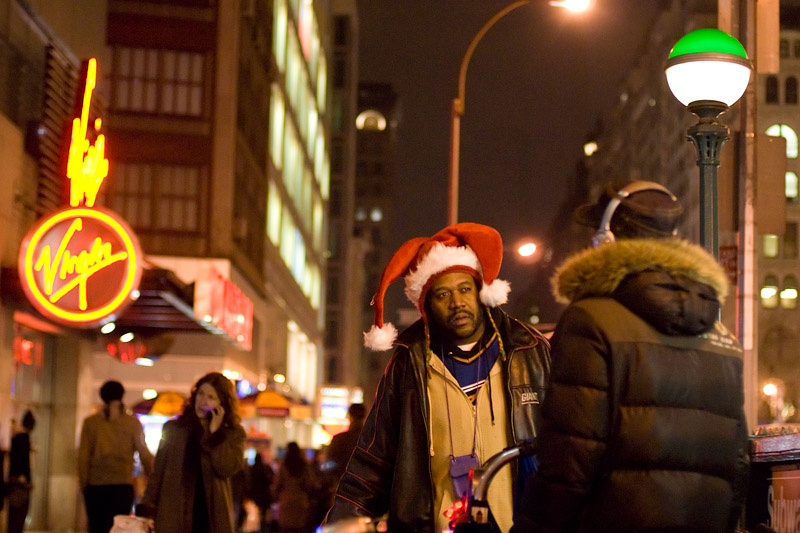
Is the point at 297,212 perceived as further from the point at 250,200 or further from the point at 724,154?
the point at 724,154

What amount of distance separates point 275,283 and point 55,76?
34113mm

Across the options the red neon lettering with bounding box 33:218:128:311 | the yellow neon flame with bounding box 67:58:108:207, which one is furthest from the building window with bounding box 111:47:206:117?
the red neon lettering with bounding box 33:218:128:311

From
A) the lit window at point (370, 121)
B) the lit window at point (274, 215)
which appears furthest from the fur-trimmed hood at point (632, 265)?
the lit window at point (370, 121)

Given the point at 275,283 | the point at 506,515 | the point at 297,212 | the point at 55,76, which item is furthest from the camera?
the point at 297,212

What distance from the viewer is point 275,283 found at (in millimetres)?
52531

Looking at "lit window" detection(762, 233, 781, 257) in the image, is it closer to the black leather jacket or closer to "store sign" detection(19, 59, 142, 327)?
"store sign" detection(19, 59, 142, 327)

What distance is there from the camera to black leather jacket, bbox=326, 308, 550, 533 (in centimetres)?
552

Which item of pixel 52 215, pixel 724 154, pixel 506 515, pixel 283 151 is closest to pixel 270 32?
pixel 283 151

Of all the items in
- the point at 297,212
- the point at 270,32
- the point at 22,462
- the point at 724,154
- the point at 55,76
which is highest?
the point at 270,32

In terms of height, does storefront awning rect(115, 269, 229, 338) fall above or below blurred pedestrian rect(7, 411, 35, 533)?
above

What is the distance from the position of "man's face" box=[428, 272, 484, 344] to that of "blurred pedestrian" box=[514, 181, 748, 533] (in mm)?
1823

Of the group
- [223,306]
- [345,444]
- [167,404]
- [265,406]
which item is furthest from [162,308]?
[345,444]

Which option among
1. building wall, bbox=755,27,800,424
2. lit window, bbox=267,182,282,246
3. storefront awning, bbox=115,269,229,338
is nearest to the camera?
storefront awning, bbox=115,269,229,338

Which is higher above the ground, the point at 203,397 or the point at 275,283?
the point at 275,283
